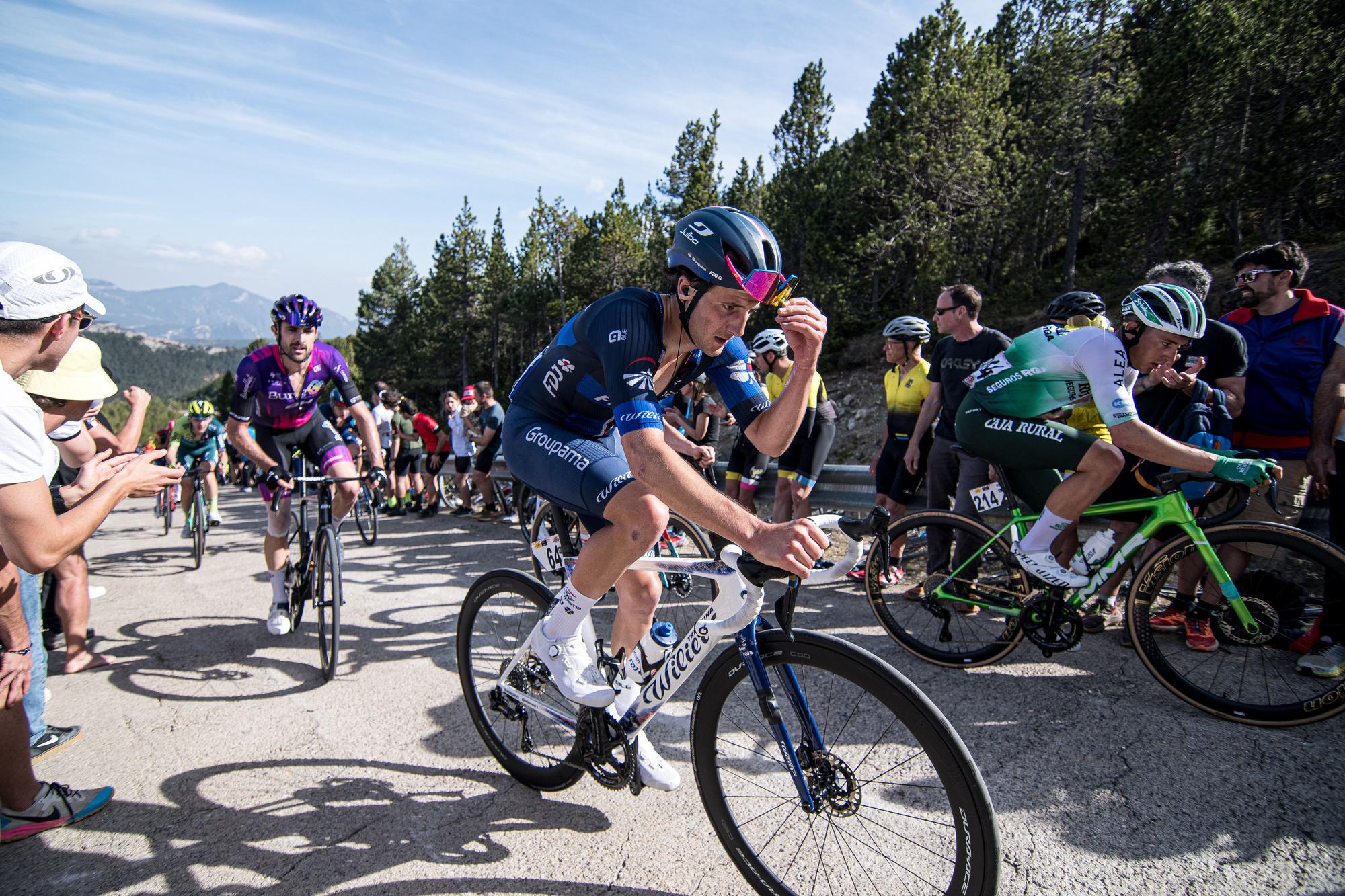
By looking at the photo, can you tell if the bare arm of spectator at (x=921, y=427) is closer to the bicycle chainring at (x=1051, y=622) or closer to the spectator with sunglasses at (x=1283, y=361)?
Result: the spectator with sunglasses at (x=1283, y=361)

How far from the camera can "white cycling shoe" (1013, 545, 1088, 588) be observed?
362 centimetres

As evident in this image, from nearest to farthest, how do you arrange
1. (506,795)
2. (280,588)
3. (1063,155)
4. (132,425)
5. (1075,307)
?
(506,795), (132,425), (1075,307), (280,588), (1063,155)

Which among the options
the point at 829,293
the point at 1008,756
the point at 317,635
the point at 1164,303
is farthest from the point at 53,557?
the point at 829,293

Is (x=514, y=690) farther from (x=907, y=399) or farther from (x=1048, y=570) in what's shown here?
(x=907, y=399)

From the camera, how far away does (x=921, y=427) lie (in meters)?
5.55

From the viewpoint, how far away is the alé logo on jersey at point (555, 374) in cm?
271

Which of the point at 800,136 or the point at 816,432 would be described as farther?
the point at 800,136

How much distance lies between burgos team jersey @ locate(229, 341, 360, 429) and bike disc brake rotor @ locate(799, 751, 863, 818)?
410 cm

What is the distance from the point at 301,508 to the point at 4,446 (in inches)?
111

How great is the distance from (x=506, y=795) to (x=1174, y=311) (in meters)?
3.95

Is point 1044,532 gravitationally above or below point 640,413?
below

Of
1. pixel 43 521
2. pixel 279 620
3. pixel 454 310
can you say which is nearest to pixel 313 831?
pixel 43 521

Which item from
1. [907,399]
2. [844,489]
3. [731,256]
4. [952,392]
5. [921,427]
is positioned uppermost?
[731,256]

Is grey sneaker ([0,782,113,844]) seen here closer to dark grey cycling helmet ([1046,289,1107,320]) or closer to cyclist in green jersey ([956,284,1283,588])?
cyclist in green jersey ([956,284,1283,588])
